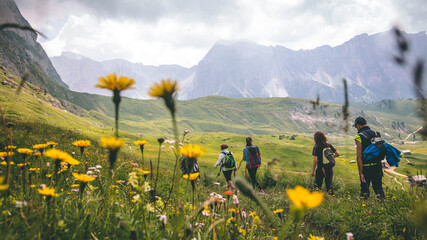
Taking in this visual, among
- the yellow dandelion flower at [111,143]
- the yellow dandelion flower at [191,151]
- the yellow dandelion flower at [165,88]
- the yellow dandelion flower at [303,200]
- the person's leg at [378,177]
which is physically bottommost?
the person's leg at [378,177]

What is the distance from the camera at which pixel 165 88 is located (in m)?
1.82

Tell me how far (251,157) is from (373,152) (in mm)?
4820

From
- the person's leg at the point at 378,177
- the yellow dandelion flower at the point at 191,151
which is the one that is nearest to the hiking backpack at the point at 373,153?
the person's leg at the point at 378,177

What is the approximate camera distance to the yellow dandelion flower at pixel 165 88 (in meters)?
1.81

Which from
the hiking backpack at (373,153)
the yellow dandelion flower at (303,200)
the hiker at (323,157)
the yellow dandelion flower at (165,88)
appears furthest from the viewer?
the hiker at (323,157)

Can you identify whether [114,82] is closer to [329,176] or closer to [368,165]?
[368,165]

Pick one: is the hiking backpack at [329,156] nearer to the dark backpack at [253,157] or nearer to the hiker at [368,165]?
the hiker at [368,165]

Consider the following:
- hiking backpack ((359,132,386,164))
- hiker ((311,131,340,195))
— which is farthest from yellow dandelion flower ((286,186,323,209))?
hiker ((311,131,340,195))

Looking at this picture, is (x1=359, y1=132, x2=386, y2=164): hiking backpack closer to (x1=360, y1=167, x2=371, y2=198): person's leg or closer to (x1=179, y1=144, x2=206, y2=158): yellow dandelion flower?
(x1=360, y1=167, x2=371, y2=198): person's leg

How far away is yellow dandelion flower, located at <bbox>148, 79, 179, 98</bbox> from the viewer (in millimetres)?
1806

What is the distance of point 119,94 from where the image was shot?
185 cm

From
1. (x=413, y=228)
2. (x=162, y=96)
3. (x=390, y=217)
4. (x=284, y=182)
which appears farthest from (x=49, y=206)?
(x=284, y=182)

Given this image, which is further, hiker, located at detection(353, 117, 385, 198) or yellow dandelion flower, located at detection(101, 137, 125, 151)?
hiker, located at detection(353, 117, 385, 198)

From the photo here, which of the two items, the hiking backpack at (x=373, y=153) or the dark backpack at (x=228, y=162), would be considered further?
the dark backpack at (x=228, y=162)
